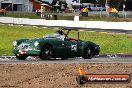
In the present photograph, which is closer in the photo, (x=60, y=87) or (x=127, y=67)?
(x=60, y=87)

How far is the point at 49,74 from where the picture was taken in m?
15.9

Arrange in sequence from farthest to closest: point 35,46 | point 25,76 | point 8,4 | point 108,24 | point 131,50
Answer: point 8,4, point 108,24, point 131,50, point 35,46, point 25,76

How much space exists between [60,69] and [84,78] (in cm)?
633

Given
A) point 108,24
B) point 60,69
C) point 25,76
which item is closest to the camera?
point 25,76

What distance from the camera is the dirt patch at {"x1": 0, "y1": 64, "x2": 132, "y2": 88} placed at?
44.9ft

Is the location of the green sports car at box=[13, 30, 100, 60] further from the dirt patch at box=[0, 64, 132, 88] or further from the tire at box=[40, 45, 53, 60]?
the dirt patch at box=[0, 64, 132, 88]

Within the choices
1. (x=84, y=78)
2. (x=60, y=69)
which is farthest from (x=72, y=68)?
(x=84, y=78)

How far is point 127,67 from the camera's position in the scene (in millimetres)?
18078

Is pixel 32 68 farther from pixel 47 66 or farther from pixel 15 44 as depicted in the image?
pixel 15 44

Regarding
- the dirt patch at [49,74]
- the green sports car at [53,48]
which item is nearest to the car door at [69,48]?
the green sports car at [53,48]

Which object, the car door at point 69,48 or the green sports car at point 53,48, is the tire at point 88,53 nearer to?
the green sports car at point 53,48

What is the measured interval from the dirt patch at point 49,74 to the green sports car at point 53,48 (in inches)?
79.1

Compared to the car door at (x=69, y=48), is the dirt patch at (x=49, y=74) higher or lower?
lower

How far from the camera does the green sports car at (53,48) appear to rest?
2048cm
